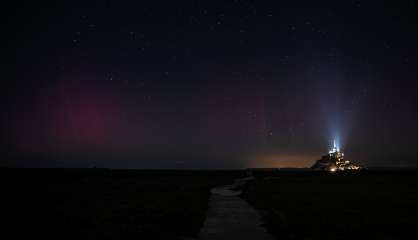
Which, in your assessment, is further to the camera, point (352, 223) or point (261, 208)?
point (261, 208)

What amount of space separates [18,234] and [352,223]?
17.0 metres

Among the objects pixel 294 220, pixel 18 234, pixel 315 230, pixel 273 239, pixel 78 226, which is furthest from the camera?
pixel 294 220

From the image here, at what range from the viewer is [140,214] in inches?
1019

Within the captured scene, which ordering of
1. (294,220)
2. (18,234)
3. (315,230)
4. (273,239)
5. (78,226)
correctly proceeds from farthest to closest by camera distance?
(294,220) < (78,226) < (315,230) < (18,234) < (273,239)

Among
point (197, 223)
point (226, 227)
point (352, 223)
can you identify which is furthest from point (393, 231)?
point (197, 223)

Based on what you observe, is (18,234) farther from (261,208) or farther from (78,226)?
(261,208)

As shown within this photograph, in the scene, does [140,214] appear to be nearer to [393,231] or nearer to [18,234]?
[18,234]

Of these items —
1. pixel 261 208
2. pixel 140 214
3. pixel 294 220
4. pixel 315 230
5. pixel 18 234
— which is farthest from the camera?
pixel 261 208

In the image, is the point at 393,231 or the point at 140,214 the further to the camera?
the point at 140,214

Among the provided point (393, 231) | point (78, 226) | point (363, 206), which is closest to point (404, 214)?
point (363, 206)

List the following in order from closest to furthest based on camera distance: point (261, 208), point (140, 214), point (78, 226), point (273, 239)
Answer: point (273, 239) < point (78, 226) < point (140, 214) < point (261, 208)

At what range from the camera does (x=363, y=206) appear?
3094 cm

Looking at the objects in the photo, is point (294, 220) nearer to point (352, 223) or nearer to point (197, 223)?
point (352, 223)

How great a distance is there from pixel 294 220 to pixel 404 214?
8.73 meters
